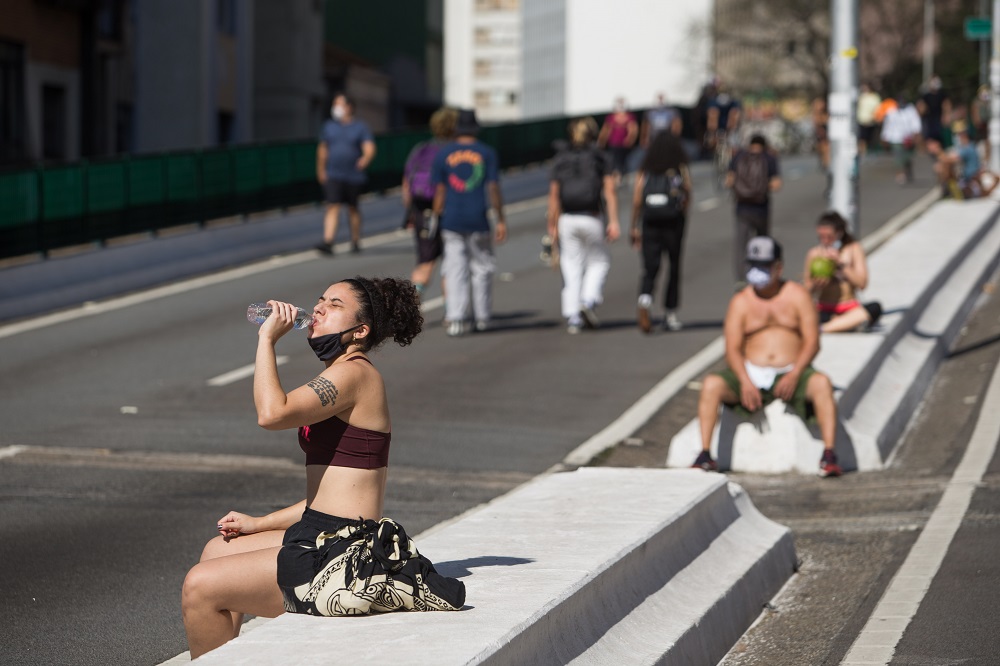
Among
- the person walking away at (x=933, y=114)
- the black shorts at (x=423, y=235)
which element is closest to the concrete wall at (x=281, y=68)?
the person walking away at (x=933, y=114)

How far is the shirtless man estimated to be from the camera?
1139 cm

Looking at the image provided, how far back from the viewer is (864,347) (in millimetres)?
13961

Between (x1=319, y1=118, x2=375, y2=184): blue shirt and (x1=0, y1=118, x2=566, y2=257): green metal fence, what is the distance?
185 cm

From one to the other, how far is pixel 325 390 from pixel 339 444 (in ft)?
0.74

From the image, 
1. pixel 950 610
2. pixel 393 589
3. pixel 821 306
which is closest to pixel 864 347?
pixel 821 306

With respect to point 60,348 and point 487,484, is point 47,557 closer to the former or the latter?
point 487,484

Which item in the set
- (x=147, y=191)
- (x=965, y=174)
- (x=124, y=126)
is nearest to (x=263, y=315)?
(x=147, y=191)

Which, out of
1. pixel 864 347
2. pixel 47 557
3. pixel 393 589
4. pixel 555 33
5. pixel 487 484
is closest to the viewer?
pixel 393 589

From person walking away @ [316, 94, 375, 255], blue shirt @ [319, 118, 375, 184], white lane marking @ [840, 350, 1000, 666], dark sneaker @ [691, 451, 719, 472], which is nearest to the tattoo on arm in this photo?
white lane marking @ [840, 350, 1000, 666]

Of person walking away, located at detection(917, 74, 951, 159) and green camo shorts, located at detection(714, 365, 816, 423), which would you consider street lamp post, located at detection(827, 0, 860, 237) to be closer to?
green camo shorts, located at detection(714, 365, 816, 423)

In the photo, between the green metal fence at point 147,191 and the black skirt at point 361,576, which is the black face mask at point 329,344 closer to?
the black skirt at point 361,576

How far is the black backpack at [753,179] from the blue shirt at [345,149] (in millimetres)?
6880

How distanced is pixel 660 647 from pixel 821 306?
9.48m

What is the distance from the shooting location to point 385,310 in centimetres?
620
